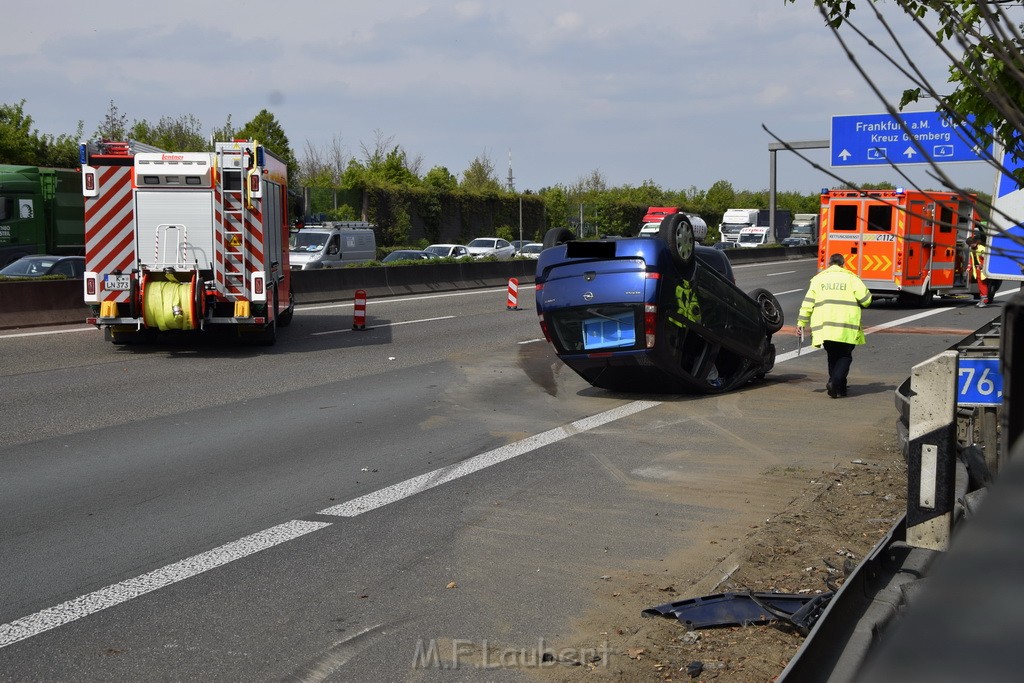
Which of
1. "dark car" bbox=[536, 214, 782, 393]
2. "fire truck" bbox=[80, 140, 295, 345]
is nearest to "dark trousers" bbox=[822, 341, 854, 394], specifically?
"dark car" bbox=[536, 214, 782, 393]

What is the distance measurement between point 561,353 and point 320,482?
14.1ft

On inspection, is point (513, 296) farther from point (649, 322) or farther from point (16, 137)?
point (16, 137)

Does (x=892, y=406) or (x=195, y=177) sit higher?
(x=195, y=177)

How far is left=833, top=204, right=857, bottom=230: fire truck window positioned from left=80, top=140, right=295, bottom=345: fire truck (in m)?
14.6

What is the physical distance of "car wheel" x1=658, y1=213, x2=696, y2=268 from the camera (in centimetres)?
1130

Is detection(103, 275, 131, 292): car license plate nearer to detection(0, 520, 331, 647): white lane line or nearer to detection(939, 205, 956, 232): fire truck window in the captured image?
detection(0, 520, 331, 647): white lane line

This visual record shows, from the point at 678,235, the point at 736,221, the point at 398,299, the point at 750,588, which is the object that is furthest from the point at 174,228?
the point at 736,221

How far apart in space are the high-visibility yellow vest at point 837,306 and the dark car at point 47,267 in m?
14.5

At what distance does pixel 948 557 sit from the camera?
35.4 inches

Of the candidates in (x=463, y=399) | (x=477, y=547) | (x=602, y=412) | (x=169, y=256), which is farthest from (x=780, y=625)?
(x=169, y=256)

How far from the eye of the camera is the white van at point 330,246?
30656 millimetres

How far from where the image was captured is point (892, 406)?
12070 millimetres

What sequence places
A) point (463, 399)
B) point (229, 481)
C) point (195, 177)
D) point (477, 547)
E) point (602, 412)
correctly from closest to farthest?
point (477, 547) < point (229, 481) < point (602, 412) < point (463, 399) < point (195, 177)

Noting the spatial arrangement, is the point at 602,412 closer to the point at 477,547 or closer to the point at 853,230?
the point at 477,547
